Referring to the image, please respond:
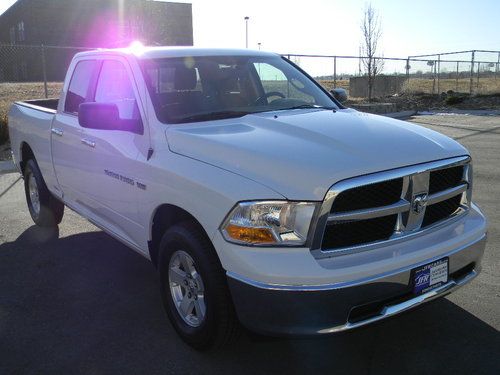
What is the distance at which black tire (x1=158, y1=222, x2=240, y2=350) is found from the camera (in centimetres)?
296

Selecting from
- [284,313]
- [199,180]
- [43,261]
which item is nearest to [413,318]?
[284,313]

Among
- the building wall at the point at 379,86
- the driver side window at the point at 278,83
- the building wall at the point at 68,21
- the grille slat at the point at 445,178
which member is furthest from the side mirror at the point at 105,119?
the building wall at the point at 68,21

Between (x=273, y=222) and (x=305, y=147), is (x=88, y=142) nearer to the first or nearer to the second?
(x=305, y=147)

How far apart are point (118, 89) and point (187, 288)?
1846 mm

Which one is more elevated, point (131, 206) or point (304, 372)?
point (131, 206)

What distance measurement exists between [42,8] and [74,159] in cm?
4553

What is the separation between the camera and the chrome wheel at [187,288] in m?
3.24

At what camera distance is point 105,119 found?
380cm

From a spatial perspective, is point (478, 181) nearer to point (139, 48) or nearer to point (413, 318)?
point (413, 318)

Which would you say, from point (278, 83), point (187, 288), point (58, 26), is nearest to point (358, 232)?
point (187, 288)

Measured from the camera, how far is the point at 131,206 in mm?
3857

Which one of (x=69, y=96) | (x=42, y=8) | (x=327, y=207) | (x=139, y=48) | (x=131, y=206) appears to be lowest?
(x=131, y=206)

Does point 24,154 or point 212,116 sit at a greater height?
point 212,116

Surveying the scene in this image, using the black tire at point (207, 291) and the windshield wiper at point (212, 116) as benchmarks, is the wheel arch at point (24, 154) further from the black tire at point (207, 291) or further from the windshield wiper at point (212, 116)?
the black tire at point (207, 291)
